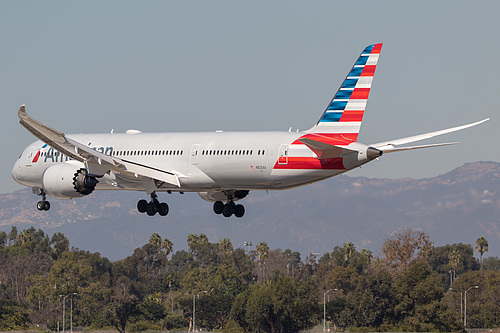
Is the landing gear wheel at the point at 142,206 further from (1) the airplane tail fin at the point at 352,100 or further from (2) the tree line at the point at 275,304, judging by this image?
(2) the tree line at the point at 275,304

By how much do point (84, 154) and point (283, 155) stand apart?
1233 cm

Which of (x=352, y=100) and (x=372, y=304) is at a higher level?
(x=352, y=100)

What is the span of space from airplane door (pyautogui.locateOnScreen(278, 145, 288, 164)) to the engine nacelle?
41.1 feet

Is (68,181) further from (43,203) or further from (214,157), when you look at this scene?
(214,157)

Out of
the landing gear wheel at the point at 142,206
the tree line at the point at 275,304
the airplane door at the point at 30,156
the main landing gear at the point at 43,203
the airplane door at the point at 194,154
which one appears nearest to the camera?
the airplane door at the point at 194,154

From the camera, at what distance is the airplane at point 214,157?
52062 millimetres

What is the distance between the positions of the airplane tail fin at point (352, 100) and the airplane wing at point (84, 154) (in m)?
11.6

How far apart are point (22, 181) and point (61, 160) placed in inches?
195

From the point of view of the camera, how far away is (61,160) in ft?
210

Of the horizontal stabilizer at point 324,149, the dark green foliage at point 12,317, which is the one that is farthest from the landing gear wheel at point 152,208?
the dark green foliage at point 12,317

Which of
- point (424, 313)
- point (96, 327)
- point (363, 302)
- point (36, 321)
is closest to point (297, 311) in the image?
point (363, 302)

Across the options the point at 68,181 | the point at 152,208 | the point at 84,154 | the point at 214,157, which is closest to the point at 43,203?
the point at 68,181

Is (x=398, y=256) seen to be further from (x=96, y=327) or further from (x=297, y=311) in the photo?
(x=96, y=327)

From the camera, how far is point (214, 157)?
187ft
